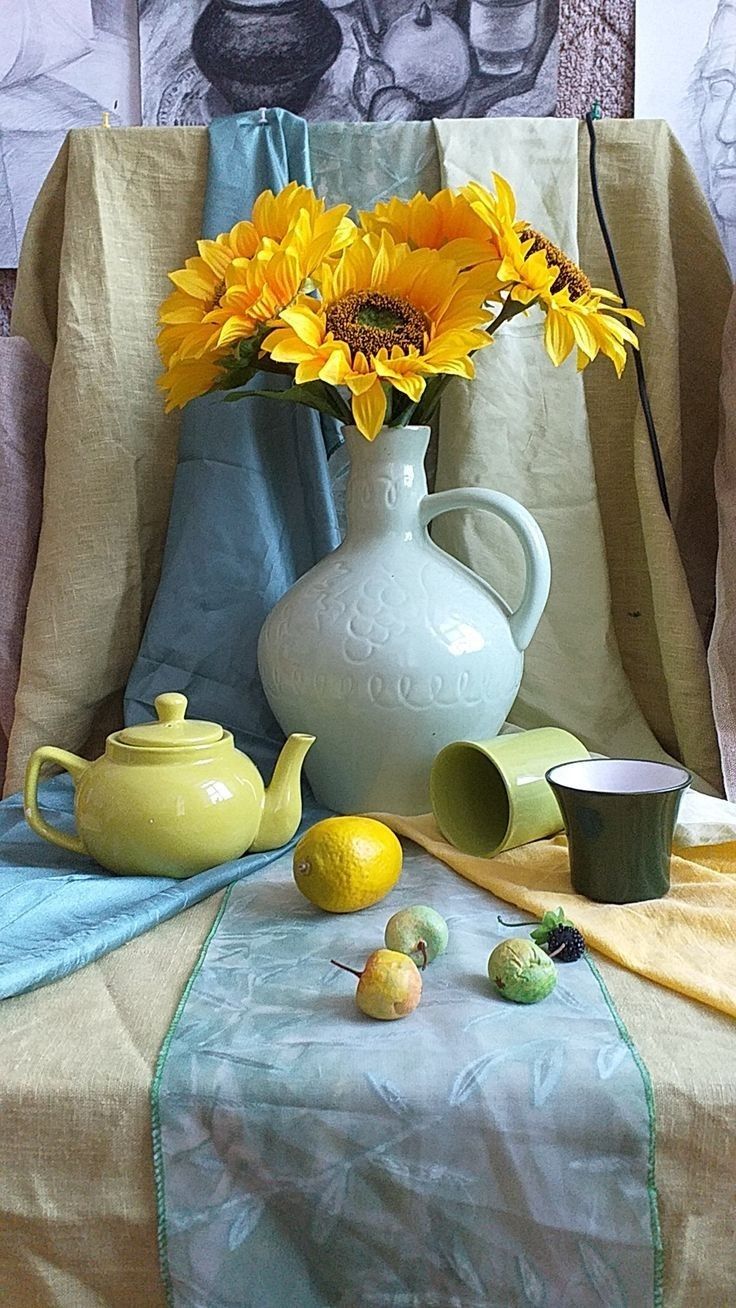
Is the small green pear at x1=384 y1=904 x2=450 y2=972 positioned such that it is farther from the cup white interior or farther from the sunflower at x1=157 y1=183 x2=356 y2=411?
the sunflower at x1=157 y1=183 x2=356 y2=411

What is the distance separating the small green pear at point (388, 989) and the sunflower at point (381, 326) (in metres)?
0.39

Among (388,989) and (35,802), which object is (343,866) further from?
(35,802)

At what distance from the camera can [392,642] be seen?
0.87m

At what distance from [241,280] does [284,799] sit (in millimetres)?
376

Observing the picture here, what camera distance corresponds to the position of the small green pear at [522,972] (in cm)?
60

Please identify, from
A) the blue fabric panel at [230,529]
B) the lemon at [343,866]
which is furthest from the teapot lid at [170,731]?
the blue fabric panel at [230,529]

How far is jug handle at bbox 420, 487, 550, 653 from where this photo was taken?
94 cm

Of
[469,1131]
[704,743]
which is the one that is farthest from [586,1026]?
[704,743]

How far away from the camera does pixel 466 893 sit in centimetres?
77

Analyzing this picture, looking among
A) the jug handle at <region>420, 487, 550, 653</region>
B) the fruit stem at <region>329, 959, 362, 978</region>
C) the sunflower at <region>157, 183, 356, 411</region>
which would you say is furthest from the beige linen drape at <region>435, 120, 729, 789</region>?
the fruit stem at <region>329, 959, 362, 978</region>

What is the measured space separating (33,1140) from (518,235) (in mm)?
689

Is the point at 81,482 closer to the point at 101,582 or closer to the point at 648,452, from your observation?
the point at 101,582

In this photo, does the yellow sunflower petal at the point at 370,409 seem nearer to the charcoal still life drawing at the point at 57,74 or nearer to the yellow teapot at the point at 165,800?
the yellow teapot at the point at 165,800

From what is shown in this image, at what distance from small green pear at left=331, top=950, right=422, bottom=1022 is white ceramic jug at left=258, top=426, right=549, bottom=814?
0.30 meters
